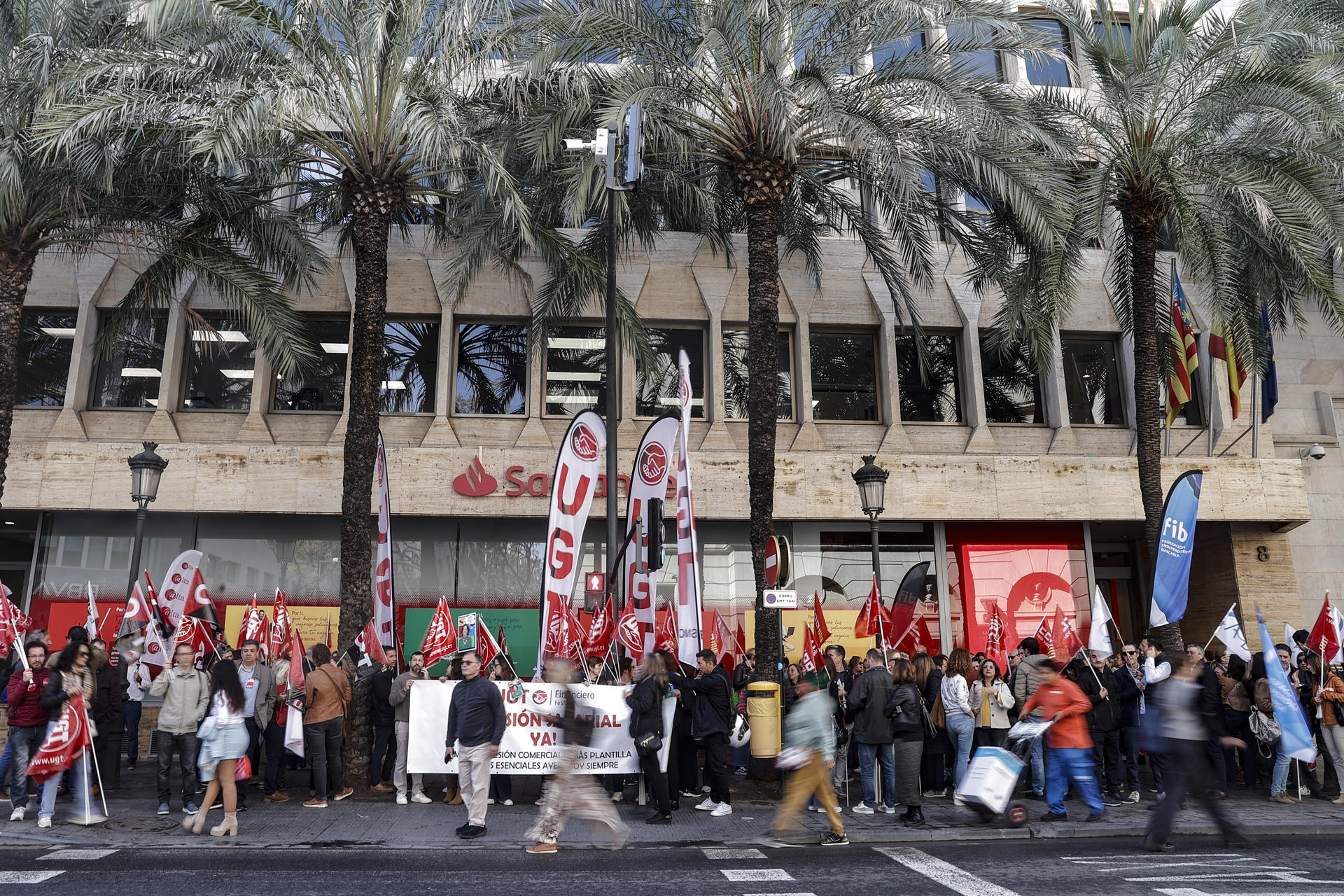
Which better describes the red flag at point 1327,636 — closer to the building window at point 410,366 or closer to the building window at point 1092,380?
the building window at point 1092,380

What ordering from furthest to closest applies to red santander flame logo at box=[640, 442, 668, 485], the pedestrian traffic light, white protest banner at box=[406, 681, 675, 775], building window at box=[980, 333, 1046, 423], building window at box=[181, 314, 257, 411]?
building window at box=[980, 333, 1046, 423] → building window at box=[181, 314, 257, 411] → red santander flame logo at box=[640, 442, 668, 485] → the pedestrian traffic light → white protest banner at box=[406, 681, 675, 775]

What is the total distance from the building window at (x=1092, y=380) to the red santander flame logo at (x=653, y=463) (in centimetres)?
1098

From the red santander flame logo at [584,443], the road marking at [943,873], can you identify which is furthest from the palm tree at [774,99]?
the road marking at [943,873]

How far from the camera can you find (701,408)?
2034cm

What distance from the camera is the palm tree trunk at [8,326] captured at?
14297mm

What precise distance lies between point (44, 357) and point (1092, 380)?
70.7 ft

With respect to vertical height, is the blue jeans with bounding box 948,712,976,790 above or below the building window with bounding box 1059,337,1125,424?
below

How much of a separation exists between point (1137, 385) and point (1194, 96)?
14.6 ft

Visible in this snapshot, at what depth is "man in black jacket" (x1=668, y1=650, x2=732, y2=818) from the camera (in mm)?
10922

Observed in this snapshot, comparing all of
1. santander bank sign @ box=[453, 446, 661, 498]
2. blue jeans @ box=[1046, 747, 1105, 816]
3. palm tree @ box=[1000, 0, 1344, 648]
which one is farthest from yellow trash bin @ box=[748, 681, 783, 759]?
santander bank sign @ box=[453, 446, 661, 498]

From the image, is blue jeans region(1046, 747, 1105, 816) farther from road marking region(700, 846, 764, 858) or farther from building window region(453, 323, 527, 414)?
building window region(453, 323, 527, 414)

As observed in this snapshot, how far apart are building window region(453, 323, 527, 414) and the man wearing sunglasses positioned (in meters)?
12.1

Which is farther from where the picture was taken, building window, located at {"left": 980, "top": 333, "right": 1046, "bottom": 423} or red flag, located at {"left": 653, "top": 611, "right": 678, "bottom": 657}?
building window, located at {"left": 980, "top": 333, "right": 1046, "bottom": 423}

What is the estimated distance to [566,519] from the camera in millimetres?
13633
